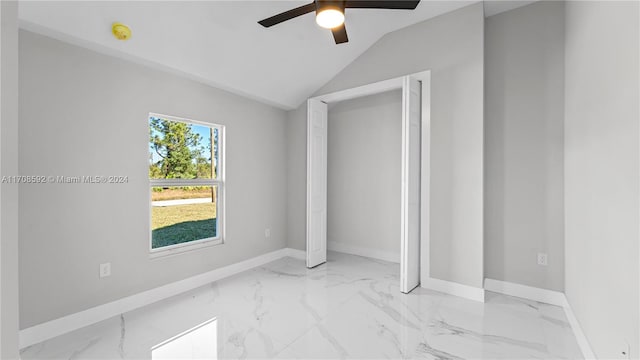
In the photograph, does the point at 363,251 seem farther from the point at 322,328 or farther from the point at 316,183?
the point at 322,328

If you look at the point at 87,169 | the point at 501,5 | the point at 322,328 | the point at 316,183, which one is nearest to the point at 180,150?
the point at 87,169

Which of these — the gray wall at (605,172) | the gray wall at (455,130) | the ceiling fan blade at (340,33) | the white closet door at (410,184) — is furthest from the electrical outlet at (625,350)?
the ceiling fan blade at (340,33)

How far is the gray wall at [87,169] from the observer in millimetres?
2191

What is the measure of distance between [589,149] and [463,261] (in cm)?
152

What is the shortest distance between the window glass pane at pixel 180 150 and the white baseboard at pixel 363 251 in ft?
7.53

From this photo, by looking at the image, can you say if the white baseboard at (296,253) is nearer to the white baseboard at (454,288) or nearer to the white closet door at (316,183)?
the white closet door at (316,183)

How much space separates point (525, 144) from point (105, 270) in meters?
4.19

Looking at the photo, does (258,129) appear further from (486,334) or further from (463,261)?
(486,334)

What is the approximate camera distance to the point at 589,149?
2.01 metres

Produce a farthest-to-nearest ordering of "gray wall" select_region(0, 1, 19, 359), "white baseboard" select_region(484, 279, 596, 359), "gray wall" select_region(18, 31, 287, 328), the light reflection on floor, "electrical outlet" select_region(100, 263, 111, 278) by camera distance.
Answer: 1. "electrical outlet" select_region(100, 263, 111, 278)
2. "white baseboard" select_region(484, 279, 596, 359)
3. "gray wall" select_region(18, 31, 287, 328)
4. the light reflection on floor
5. "gray wall" select_region(0, 1, 19, 359)

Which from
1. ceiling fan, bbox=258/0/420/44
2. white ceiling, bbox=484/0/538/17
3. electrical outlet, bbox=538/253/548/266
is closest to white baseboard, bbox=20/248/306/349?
ceiling fan, bbox=258/0/420/44

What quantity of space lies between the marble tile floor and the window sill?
454mm

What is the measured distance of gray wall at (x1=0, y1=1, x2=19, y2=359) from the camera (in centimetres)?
51

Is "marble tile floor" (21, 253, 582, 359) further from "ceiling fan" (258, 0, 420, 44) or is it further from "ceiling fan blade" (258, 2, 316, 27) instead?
"ceiling fan blade" (258, 2, 316, 27)
